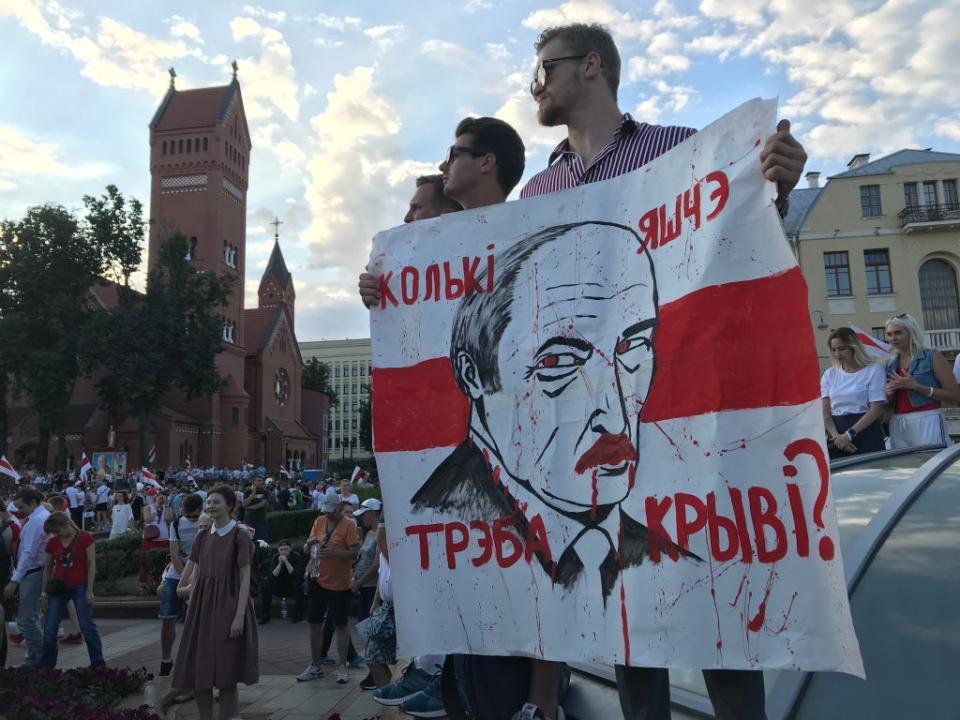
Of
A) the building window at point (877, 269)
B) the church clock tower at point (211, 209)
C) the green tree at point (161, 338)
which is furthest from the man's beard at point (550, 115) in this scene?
the church clock tower at point (211, 209)

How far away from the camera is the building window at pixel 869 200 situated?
32656 millimetres

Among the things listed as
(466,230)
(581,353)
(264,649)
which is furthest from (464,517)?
(264,649)

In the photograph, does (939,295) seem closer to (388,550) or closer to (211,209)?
(388,550)

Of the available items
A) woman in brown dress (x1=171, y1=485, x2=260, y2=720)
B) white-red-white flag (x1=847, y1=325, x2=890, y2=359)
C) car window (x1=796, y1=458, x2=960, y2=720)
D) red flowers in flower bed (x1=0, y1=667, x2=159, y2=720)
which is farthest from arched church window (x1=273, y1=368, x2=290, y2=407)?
car window (x1=796, y1=458, x2=960, y2=720)

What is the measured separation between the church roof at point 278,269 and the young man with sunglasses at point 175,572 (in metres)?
80.1

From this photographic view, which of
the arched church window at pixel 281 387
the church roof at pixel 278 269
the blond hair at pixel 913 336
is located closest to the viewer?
the blond hair at pixel 913 336

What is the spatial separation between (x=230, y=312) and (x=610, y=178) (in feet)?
204

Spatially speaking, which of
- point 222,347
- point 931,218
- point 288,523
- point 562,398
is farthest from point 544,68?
point 222,347

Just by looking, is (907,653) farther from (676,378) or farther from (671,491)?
(676,378)

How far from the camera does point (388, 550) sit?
231cm

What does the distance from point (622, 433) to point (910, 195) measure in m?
36.2

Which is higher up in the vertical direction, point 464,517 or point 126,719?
point 464,517

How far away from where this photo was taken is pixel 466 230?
8.02 feet

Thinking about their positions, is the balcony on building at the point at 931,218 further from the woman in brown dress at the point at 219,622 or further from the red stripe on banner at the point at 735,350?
the red stripe on banner at the point at 735,350
